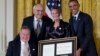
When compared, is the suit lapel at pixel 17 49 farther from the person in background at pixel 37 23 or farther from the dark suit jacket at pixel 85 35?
the dark suit jacket at pixel 85 35

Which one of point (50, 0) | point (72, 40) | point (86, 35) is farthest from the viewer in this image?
point (50, 0)

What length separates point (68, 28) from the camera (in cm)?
339

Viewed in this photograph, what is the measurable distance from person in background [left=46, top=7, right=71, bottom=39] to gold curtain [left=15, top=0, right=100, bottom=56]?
45 cm

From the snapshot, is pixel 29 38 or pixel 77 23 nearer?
pixel 29 38

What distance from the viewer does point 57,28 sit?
11.1 ft

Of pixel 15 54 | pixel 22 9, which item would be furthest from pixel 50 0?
pixel 15 54

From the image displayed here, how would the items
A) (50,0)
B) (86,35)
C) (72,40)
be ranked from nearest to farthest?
(72,40)
(86,35)
(50,0)

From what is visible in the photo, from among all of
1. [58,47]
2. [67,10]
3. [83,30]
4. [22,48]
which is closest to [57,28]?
[58,47]

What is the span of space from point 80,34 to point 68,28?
19cm

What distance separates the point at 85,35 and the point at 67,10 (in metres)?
0.53

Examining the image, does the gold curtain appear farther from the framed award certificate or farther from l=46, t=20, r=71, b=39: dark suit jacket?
the framed award certificate

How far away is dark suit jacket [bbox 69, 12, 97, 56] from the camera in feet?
11.4

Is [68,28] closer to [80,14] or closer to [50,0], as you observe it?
[80,14]

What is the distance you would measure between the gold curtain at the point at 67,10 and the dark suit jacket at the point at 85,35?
0.82ft
